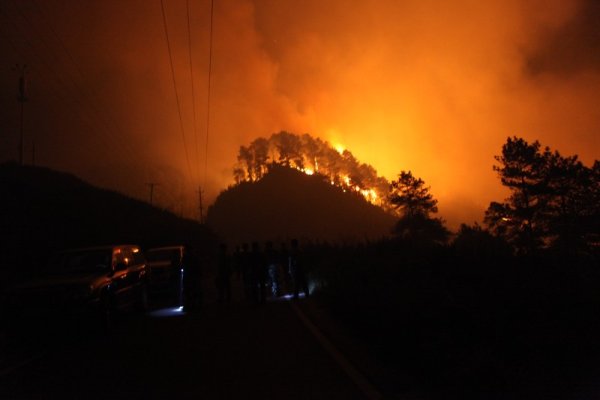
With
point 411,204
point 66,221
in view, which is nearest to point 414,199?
point 411,204

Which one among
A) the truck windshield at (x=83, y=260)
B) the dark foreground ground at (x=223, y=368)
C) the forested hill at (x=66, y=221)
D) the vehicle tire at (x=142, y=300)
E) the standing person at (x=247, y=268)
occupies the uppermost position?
the forested hill at (x=66, y=221)

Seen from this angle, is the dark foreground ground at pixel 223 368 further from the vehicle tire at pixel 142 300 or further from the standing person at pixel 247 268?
the standing person at pixel 247 268

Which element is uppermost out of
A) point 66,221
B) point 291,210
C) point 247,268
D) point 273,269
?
point 291,210

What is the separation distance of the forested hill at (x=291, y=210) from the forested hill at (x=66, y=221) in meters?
75.7

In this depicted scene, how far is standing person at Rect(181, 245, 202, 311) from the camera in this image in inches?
624

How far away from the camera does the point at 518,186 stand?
5444 centimetres

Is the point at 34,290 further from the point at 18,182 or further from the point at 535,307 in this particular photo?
the point at 18,182

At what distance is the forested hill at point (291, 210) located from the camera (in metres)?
132

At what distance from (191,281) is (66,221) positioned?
25.0 metres

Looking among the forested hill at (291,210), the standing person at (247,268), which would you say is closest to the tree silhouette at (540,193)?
the standing person at (247,268)

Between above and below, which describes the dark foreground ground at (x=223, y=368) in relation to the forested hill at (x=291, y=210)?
below

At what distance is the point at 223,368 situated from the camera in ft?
24.6

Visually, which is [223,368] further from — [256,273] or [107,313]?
[256,273]

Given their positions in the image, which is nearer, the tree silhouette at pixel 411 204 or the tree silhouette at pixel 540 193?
the tree silhouette at pixel 540 193
